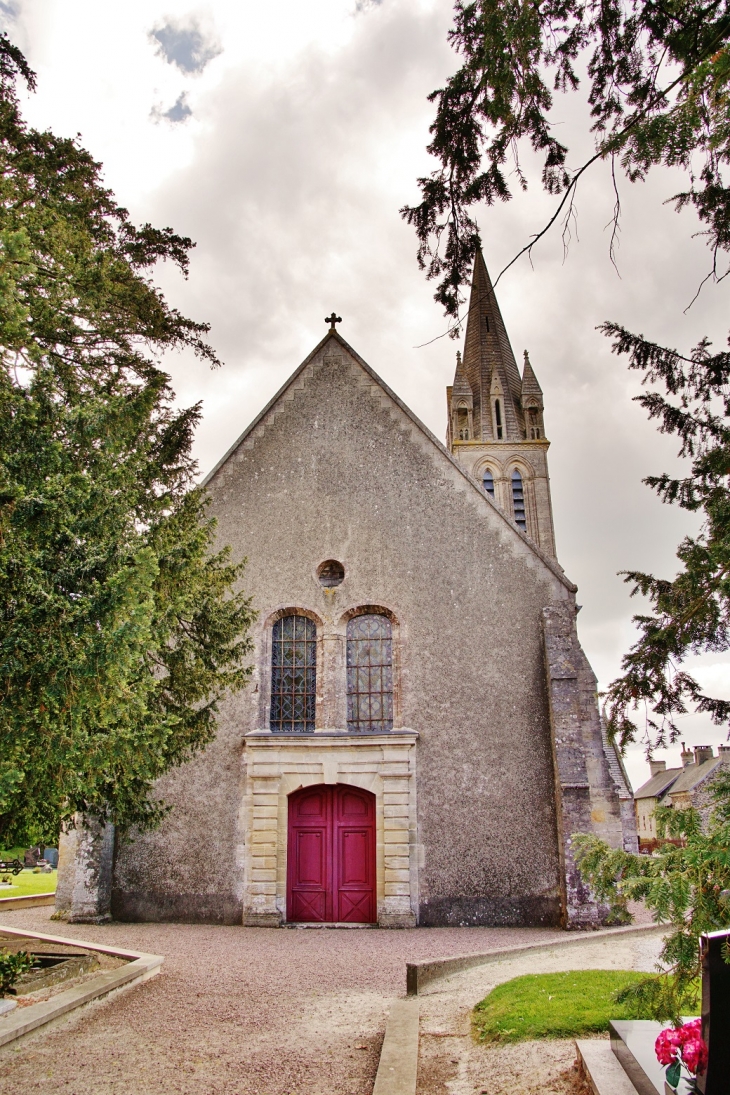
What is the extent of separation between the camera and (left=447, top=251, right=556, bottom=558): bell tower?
1141 inches

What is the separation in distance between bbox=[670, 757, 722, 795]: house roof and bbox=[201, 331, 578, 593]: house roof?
3774 cm

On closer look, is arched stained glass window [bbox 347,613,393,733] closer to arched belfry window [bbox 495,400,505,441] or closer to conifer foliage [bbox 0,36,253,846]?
conifer foliage [bbox 0,36,253,846]

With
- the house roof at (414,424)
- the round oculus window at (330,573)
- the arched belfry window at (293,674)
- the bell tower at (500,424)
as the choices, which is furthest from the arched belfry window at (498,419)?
the arched belfry window at (293,674)

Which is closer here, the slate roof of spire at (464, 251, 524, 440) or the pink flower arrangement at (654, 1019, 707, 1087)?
the pink flower arrangement at (654, 1019, 707, 1087)

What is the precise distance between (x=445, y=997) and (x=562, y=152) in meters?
6.60

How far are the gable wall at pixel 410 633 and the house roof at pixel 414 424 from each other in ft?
0.28

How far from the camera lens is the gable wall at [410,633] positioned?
11812 mm

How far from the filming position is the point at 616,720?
6.48 meters

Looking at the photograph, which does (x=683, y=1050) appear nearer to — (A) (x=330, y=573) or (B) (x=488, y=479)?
(A) (x=330, y=573)

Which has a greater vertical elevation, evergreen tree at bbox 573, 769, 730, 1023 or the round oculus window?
the round oculus window

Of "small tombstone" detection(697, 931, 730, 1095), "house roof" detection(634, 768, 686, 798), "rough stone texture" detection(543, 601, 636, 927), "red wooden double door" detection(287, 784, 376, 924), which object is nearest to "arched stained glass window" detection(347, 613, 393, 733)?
"red wooden double door" detection(287, 784, 376, 924)

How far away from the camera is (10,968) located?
6.53m

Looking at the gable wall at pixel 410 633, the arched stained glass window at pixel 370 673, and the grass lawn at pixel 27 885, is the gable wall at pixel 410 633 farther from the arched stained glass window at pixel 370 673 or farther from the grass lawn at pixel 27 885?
the grass lawn at pixel 27 885

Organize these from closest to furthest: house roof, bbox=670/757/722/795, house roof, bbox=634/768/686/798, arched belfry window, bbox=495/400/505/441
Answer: arched belfry window, bbox=495/400/505/441 < house roof, bbox=670/757/722/795 < house roof, bbox=634/768/686/798
